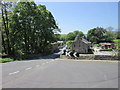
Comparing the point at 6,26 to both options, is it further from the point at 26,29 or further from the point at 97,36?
the point at 97,36

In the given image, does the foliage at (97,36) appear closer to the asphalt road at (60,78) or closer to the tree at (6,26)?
the tree at (6,26)

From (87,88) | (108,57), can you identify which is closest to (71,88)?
(87,88)

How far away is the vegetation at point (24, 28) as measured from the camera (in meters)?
31.0

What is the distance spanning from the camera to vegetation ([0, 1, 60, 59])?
102ft

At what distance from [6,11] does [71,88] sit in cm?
2941

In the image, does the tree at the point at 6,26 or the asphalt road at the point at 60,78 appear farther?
the tree at the point at 6,26

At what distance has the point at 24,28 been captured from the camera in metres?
32.9

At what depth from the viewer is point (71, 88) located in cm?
556

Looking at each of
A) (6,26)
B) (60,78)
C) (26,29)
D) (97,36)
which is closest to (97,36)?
(97,36)

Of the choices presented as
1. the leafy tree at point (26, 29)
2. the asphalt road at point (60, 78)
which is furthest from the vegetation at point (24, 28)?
the asphalt road at point (60, 78)

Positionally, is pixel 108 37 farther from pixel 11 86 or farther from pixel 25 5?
pixel 11 86

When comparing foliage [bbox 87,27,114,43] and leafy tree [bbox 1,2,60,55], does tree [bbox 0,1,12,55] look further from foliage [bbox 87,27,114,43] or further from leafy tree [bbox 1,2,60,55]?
foliage [bbox 87,27,114,43]

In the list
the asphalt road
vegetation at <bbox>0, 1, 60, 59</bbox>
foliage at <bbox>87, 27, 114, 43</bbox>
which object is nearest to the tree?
vegetation at <bbox>0, 1, 60, 59</bbox>

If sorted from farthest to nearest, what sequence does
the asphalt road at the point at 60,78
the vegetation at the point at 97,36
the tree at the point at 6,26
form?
the vegetation at the point at 97,36 → the tree at the point at 6,26 → the asphalt road at the point at 60,78
